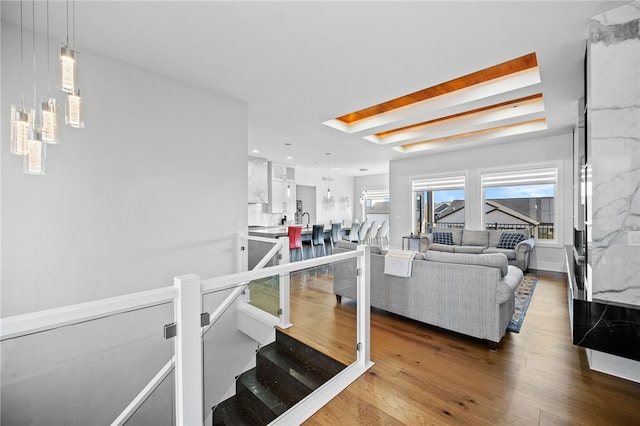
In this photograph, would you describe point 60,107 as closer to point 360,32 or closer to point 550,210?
point 360,32

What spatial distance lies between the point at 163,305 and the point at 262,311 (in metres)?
1.32

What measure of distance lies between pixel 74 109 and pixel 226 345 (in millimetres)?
1698

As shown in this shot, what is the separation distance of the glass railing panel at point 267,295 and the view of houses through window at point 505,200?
18.8 ft

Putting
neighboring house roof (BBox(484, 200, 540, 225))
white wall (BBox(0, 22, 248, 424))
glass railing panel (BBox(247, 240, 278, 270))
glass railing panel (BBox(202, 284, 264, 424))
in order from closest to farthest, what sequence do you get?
white wall (BBox(0, 22, 248, 424)), glass railing panel (BBox(202, 284, 264, 424)), glass railing panel (BBox(247, 240, 278, 270)), neighboring house roof (BBox(484, 200, 540, 225))

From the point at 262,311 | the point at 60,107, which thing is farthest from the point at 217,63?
the point at 262,311

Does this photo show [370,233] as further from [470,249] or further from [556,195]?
[556,195]

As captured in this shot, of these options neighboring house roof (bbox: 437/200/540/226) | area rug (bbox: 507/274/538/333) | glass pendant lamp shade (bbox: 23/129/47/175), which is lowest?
area rug (bbox: 507/274/538/333)

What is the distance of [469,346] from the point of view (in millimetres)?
2711

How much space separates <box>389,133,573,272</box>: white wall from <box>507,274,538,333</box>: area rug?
0.82 meters

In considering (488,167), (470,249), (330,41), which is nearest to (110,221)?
(330,41)

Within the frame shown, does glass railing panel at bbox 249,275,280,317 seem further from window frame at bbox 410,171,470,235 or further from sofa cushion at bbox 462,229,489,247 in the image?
window frame at bbox 410,171,470,235

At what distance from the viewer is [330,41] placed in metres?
2.46

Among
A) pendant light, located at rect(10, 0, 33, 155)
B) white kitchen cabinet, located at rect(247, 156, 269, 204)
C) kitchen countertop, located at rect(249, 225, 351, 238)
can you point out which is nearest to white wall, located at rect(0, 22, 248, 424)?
pendant light, located at rect(10, 0, 33, 155)

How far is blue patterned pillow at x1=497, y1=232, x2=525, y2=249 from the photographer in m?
5.62
